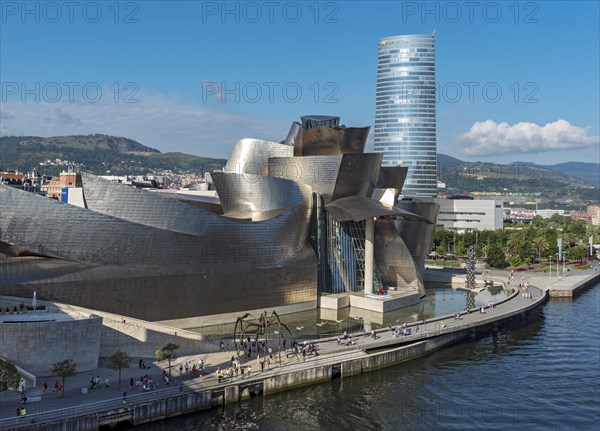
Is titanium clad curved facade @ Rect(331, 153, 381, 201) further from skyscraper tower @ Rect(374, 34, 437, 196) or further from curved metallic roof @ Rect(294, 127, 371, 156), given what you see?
skyscraper tower @ Rect(374, 34, 437, 196)

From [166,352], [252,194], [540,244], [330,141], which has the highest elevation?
[330,141]

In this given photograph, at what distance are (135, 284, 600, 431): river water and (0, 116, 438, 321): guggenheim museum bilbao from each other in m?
12.0

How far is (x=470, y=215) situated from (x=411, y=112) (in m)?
28.3

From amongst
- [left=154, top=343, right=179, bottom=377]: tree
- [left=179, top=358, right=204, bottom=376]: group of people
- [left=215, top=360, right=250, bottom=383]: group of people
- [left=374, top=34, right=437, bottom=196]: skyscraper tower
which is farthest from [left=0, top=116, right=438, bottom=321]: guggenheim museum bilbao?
[left=374, top=34, right=437, bottom=196]: skyscraper tower

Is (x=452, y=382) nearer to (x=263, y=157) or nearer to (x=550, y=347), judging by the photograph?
(x=550, y=347)

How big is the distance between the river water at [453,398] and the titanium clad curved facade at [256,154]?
2330 centimetres

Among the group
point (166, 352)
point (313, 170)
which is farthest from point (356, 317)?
point (166, 352)

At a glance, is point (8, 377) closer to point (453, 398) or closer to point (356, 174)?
point (453, 398)

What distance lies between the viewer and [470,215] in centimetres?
13288

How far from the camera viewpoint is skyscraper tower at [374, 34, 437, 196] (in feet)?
457

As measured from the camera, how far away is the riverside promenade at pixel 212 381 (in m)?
23.1

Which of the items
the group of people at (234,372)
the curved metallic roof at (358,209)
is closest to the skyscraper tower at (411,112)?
the curved metallic roof at (358,209)

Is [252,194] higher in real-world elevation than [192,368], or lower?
higher

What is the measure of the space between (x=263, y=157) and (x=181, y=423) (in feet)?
103
